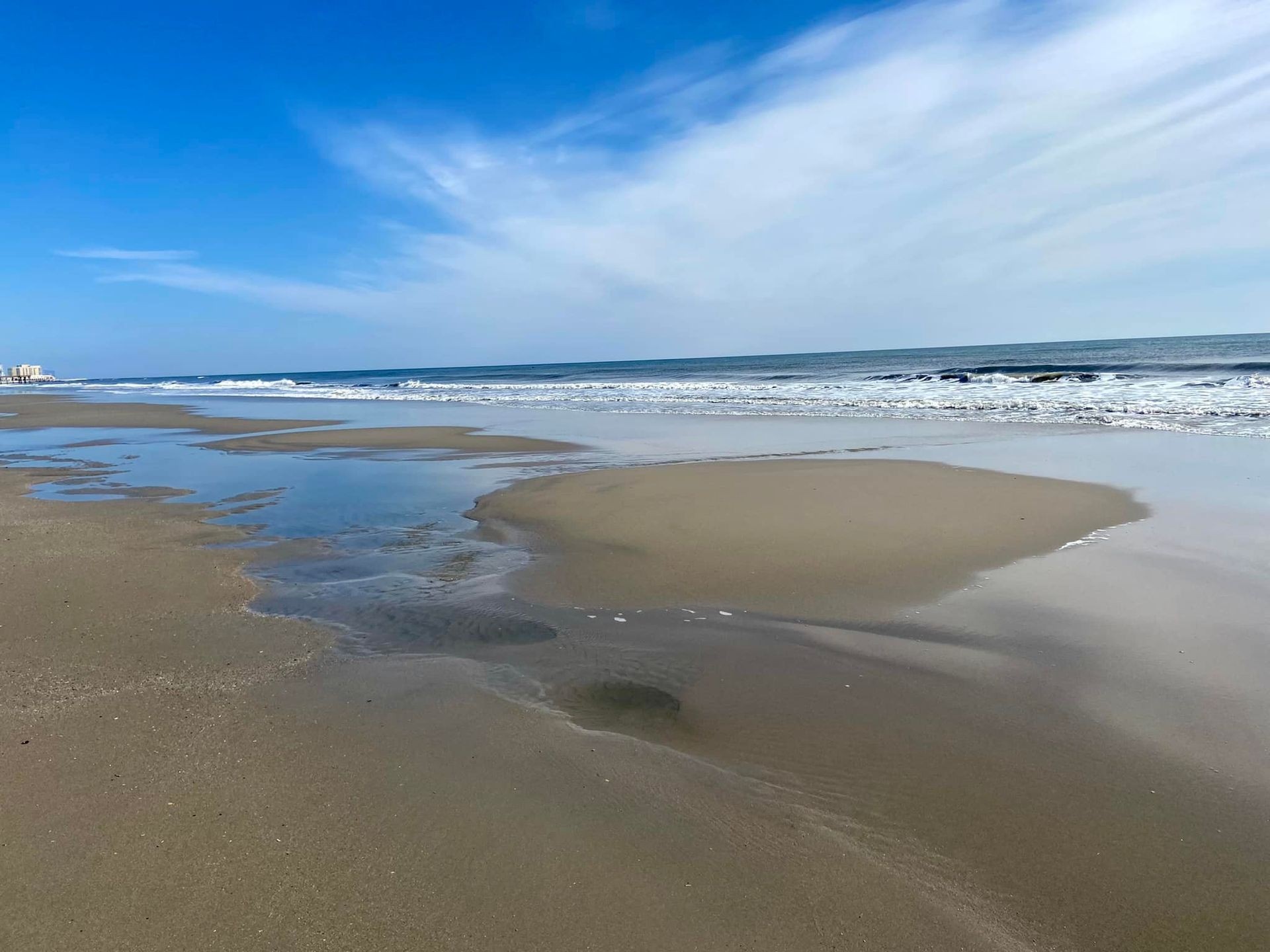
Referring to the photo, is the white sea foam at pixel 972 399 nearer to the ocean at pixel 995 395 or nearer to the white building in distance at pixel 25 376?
the ocean at pixel 995 395

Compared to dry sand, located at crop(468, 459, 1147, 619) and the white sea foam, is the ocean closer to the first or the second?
the white sea foam

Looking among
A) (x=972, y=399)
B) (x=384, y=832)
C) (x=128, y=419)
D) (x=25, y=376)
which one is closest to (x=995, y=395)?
(x=972, y=399)

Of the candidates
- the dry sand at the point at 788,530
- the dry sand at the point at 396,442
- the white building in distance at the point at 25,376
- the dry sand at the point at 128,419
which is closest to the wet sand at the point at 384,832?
the dry sand at the point at 788,530

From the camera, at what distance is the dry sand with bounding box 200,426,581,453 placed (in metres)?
13.7

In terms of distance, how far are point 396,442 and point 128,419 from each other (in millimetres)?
15143

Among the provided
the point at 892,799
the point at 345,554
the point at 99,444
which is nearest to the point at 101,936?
the point at 892,799

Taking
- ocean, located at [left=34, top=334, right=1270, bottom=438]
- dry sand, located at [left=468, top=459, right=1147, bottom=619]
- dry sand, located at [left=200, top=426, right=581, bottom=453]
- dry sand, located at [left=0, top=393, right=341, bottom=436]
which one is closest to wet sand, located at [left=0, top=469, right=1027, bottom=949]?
dry sand, located at [left=468, top=459, right=1147, bottom=619]

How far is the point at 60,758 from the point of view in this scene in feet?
9.17

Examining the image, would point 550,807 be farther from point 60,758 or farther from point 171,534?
point 171,534

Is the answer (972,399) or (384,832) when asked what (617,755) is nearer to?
(384,832)

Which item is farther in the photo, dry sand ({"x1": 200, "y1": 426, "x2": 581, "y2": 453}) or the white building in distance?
the white building in distance

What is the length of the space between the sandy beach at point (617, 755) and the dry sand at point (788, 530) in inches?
2.4

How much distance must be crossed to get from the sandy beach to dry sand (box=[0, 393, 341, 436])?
1551 centimetres

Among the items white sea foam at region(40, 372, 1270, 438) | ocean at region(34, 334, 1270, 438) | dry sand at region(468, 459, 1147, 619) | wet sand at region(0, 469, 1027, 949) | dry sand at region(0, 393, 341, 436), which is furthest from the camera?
dry sand at region(0, 393, 341, 436)
